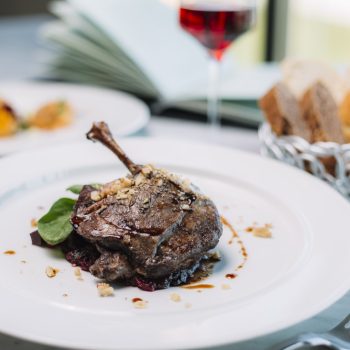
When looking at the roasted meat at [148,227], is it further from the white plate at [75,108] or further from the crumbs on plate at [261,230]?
the white plate at [75,108]

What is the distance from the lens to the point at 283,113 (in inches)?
68.0

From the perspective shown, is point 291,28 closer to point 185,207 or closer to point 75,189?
point 75,189

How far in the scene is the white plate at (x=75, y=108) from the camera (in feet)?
6.70

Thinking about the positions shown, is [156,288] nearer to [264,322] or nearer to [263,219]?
[264,322]

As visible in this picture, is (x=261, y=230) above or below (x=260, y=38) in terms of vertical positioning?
above

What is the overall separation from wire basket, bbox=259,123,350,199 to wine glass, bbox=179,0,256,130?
0.56m

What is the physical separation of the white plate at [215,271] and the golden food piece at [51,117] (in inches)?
21.4

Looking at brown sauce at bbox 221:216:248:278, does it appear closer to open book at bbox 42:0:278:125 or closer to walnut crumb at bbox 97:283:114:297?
walnut crumb at bbox 97:283:114:297

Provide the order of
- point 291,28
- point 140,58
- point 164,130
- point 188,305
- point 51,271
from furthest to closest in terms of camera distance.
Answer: point 291,28 → point 140,58 → point 164,130 → point 51,271 → point 188,305

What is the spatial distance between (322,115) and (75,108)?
1.06 meters

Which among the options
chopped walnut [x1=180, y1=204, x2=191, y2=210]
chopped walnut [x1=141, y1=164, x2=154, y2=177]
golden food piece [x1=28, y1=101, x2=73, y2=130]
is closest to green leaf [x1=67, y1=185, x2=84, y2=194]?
chopped walnut [x1=141, y1=164, x2=154, y2=177]

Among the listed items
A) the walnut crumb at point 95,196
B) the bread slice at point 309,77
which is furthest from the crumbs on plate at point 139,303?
the bread slice at point 309,77

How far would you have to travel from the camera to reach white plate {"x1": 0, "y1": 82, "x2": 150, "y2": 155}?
6.70 ft

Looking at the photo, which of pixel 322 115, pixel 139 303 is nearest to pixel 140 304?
pixel 139 303
